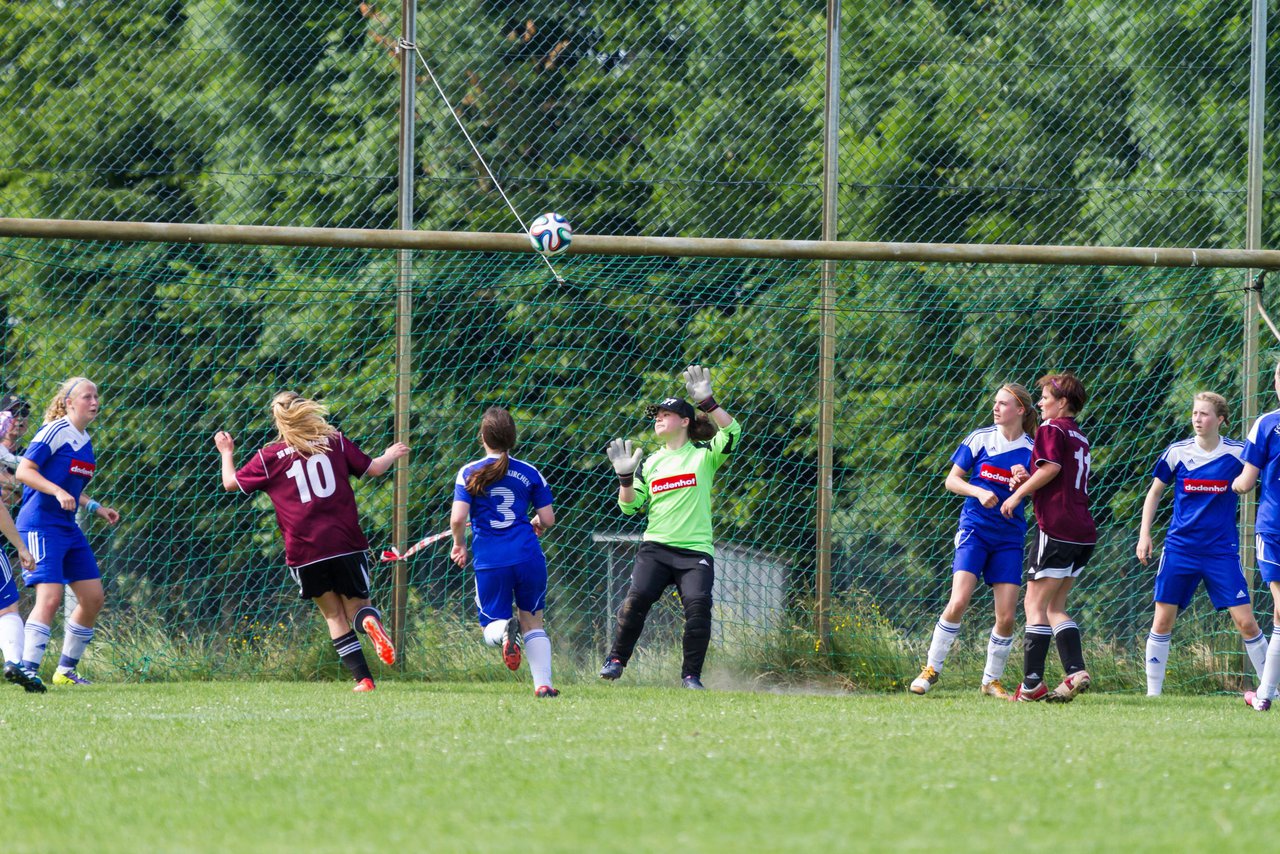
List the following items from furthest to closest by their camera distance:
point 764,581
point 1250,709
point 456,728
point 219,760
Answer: point 764,581 → point 1250,709 → point 456,728 → point 219,760

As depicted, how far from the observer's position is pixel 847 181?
11.0m

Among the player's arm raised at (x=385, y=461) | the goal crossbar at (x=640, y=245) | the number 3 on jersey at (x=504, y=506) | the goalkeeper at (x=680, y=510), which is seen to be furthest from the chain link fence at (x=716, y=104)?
the number 3 on jersey at (x=504, y=506)

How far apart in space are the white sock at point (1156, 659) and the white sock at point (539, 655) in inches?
133

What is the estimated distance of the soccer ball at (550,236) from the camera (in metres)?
7.77

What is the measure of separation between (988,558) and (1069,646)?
29.9 inches

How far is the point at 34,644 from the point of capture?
750cm

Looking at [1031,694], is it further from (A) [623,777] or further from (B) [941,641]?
(A) [623,777]

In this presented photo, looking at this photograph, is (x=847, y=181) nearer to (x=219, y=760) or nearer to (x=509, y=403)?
(x=509, y=403)

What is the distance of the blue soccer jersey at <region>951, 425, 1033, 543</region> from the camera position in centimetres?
742

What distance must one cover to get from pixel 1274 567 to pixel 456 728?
4416mm

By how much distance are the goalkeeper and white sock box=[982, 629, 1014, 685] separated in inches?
61.7

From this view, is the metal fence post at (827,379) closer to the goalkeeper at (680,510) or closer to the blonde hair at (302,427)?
the goalkeeper at (680,510)

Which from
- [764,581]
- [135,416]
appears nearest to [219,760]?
[764,581]

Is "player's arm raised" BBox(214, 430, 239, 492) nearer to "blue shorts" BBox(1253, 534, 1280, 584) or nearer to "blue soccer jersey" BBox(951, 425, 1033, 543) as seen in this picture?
"blue soccer jersey" BBox(951, 425, 1033, 543)
